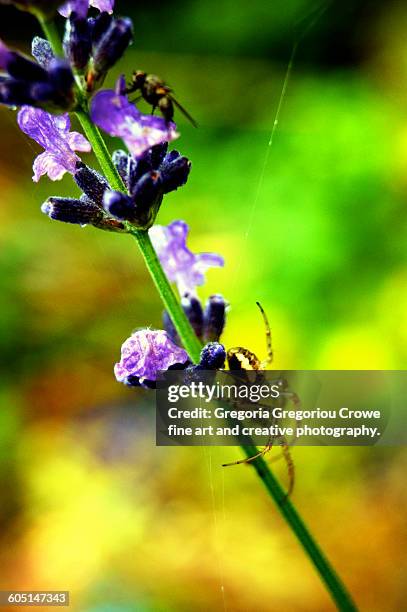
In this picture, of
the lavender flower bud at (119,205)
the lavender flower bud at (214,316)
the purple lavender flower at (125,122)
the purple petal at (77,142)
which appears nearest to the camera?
the purple lavender flower at (125,122)

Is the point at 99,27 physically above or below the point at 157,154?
above

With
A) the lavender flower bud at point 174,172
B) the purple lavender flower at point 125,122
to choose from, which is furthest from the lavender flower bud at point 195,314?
the purple lavender flower at point 125,122

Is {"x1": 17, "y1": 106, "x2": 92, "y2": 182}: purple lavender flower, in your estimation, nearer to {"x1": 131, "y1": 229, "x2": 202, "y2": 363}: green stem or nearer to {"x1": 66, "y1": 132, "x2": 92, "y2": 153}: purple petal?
{"x1": 66, "y1": 132, "x2": 92, "y2": 153}: purple petal

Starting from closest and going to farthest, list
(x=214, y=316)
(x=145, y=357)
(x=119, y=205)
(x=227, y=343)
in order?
(x=119, y=205), (x=145, y=357), (x=214, y=316), (x=227, y=343)

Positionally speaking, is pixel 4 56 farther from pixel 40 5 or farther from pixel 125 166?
pixel 125 166

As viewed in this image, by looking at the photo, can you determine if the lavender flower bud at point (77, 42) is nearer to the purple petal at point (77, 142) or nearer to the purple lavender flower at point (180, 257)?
the purple petal at point (77, 142)

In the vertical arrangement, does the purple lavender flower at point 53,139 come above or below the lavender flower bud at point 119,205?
above

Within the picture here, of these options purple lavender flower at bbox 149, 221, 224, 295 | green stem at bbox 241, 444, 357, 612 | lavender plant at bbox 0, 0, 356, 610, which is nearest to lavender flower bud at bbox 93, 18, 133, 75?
lavender plant at bbox 0, 0, 356, 610

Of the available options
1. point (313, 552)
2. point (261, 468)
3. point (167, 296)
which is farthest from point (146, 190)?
point (313, 552)
